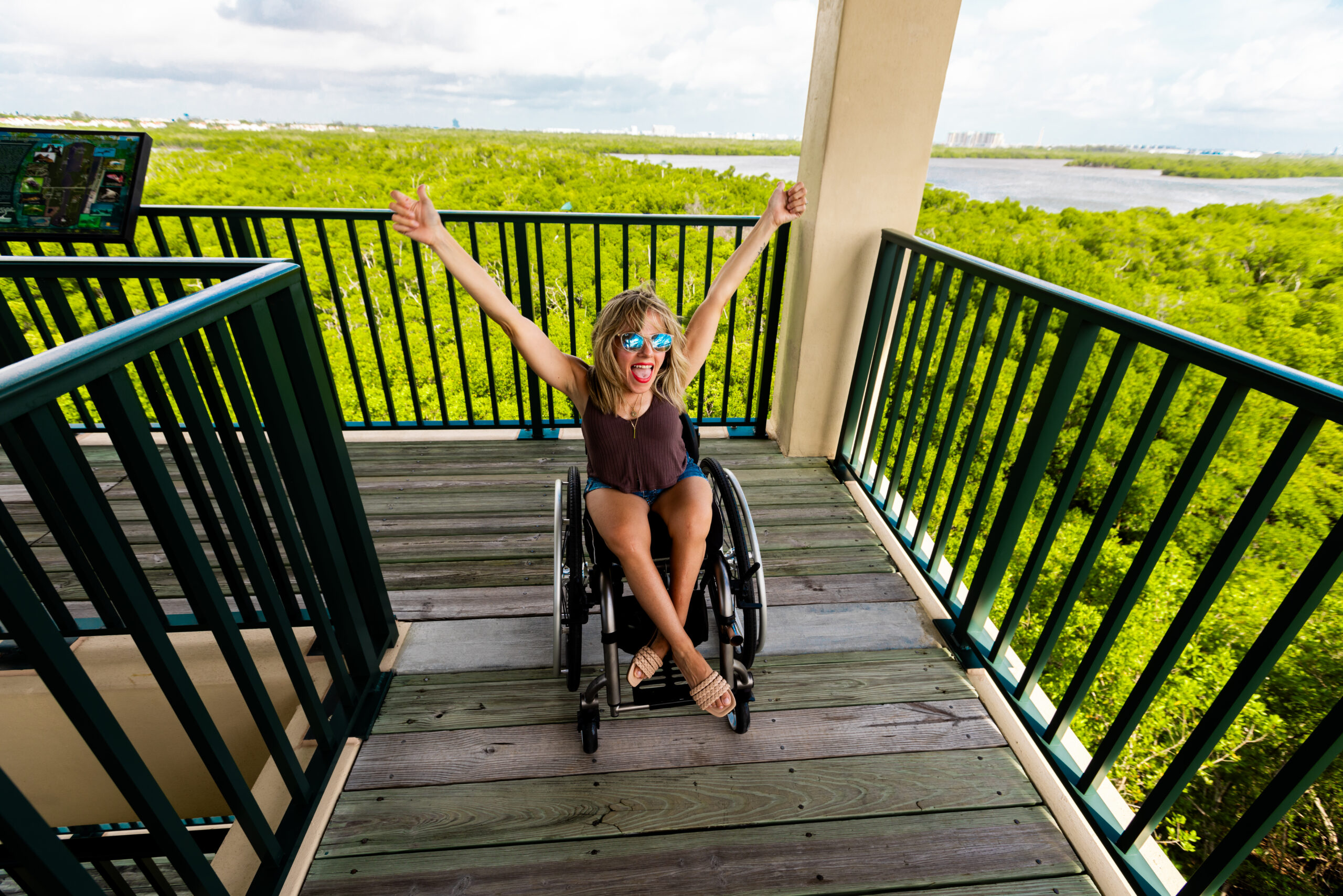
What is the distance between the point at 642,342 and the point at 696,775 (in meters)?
1.12

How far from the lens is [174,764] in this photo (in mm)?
2371

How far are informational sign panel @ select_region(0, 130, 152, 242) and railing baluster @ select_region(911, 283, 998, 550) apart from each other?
2.87 m

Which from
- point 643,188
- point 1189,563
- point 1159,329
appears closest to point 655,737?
point 1159,329

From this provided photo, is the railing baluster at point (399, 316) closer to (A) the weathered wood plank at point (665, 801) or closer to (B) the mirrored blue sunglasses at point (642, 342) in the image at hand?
(B) the mirrored blue sunglasses at point (642, 342)

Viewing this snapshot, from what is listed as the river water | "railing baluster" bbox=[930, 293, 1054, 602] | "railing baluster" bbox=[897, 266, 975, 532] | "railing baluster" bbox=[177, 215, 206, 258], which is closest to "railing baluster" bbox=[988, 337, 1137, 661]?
"railing baluster" bbox=[930, 293, 1054, 602]

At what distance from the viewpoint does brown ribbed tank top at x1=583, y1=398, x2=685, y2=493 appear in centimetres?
169

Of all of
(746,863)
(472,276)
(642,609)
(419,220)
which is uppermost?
(419,220)

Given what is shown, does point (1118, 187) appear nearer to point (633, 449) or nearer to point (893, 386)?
point (893, 386)

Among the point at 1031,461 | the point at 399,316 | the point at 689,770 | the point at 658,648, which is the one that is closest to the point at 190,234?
the point at 399,316

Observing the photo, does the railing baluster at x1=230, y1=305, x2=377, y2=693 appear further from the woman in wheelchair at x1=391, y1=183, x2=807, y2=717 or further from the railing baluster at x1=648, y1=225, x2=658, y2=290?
the railing baluster at x1=648, y1=225, x2=658, y2=290

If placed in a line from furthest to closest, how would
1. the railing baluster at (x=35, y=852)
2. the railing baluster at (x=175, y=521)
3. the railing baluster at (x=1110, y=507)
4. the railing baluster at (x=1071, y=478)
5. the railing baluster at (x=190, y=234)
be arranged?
1. the railing baluster at (x=190, y=234)
2. the railing baluster at (x=1071, y=478)
3. the railing baluster at (x=1110, y=507)
4. the railing baluster at (x=175, y=521)
5. the railing baluster at (x=35, y=852)

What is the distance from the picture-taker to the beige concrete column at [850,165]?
2.13 meters

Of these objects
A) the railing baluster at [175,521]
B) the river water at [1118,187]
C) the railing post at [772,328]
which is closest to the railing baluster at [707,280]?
the railing post at [772,328]

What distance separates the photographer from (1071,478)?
1.53 m
